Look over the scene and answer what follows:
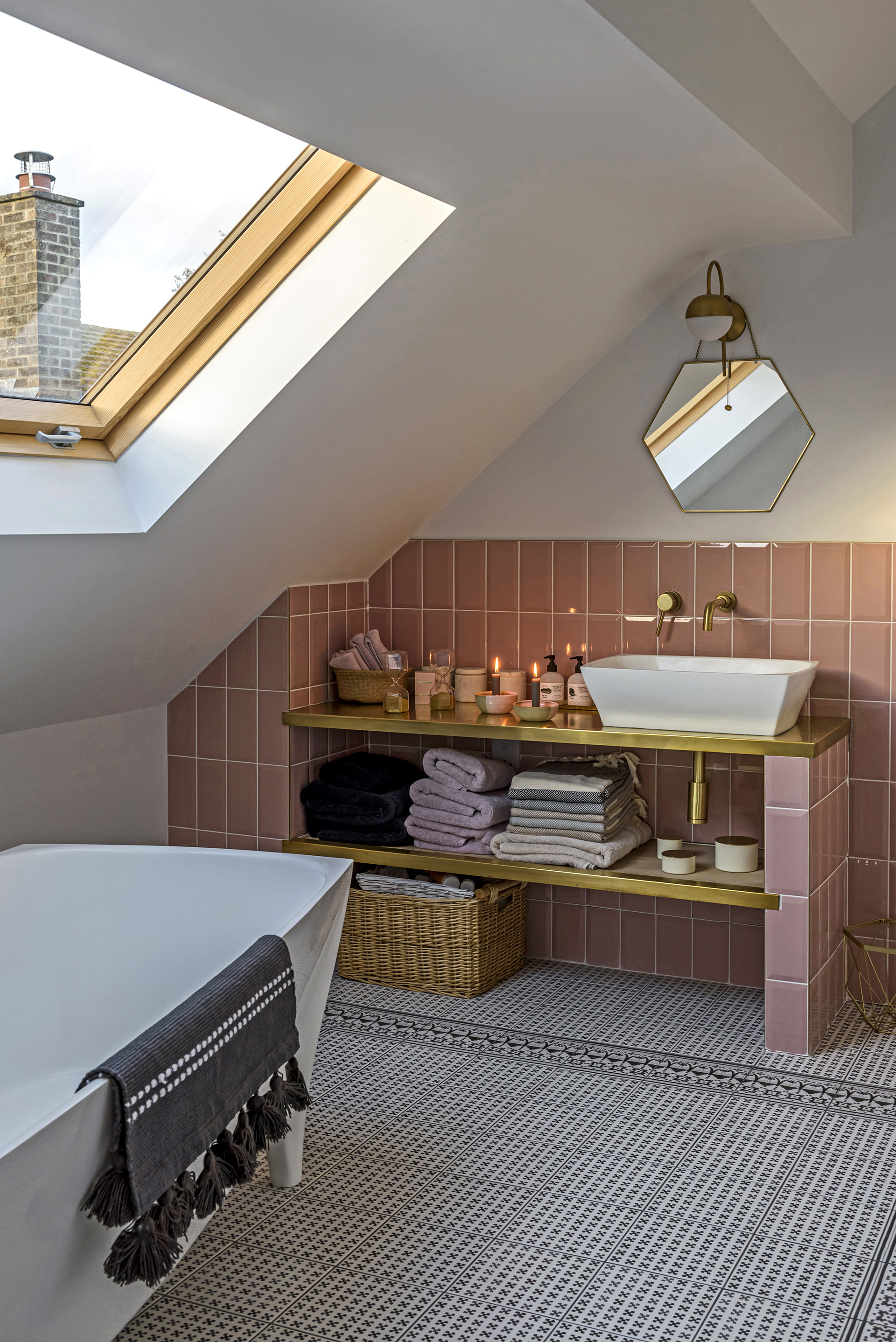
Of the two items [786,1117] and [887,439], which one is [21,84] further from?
[786,1117]

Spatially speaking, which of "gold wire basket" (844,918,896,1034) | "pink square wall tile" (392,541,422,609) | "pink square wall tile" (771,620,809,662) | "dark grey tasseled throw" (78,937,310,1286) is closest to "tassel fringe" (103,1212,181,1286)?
"dark grey tasseled throw" (78,937,310,1286)

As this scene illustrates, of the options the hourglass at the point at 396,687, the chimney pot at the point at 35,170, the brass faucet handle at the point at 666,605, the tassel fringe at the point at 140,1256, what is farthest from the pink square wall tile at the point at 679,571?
the tassel fringe at the point at 140,1256

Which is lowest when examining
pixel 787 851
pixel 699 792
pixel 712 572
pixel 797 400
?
pixel 787 851

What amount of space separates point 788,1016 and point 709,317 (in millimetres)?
1884

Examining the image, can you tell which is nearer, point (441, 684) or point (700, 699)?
point (700, 699)

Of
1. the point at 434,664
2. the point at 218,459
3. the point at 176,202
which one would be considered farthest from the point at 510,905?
the point at 176,202

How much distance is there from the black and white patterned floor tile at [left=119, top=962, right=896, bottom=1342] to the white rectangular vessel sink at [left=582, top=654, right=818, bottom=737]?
862 mm

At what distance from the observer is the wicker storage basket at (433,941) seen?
3713mm

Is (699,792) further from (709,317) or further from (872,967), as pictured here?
(709,317)

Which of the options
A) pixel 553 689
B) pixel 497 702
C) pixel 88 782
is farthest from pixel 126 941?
pixel 553 689

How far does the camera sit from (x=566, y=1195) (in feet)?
8.56

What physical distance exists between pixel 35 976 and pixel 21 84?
1763mm

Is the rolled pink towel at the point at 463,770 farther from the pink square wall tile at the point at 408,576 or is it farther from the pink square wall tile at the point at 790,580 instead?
the pink square wall tile at the point at 790,580

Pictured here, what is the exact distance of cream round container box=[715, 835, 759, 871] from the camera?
348cm
